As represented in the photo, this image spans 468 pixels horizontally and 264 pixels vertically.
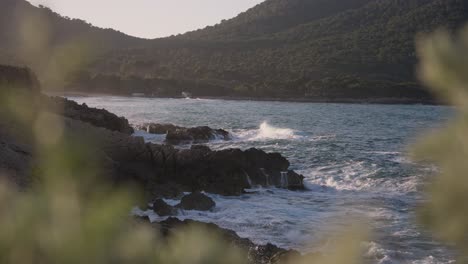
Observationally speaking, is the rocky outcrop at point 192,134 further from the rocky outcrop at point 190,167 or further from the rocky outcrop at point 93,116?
the rocky outcrop at point 190,167

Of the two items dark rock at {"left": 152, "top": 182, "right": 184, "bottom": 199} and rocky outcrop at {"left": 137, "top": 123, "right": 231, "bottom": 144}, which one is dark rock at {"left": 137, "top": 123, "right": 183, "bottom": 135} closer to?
rocky outcrop at {"left": 137, "top": 123, "right": 231, "bottom": 144}

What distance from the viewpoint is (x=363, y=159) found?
25.2 meters

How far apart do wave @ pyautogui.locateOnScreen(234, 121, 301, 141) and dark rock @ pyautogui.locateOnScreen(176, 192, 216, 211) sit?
61.5 ft

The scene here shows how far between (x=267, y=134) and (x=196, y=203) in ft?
72.8

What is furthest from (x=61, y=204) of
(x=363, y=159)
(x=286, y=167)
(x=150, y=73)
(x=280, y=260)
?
(x=150, y=73)

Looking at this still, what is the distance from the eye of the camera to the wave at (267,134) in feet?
113

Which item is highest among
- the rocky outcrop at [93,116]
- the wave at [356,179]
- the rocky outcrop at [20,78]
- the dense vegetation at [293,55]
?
the dense vegetation at [293,55]

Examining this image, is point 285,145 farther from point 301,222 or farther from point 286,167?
point 301,222

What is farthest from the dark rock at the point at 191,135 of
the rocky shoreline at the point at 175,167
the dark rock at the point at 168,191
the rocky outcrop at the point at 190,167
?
the dark rock at the point at 168,191

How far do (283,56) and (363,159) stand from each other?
100m

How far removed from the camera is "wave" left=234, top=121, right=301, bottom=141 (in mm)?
34438

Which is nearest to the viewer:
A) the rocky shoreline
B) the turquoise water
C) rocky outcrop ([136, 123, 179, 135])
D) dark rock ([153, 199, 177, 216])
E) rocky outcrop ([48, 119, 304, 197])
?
the turquoise water

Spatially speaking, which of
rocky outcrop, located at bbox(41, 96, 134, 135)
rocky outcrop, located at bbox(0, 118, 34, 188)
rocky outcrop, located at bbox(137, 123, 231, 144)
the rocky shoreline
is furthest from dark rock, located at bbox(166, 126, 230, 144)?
rocky outcrop, located at bbox(0, 118, 34, 188)

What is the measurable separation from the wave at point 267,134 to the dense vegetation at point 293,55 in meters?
42.2
